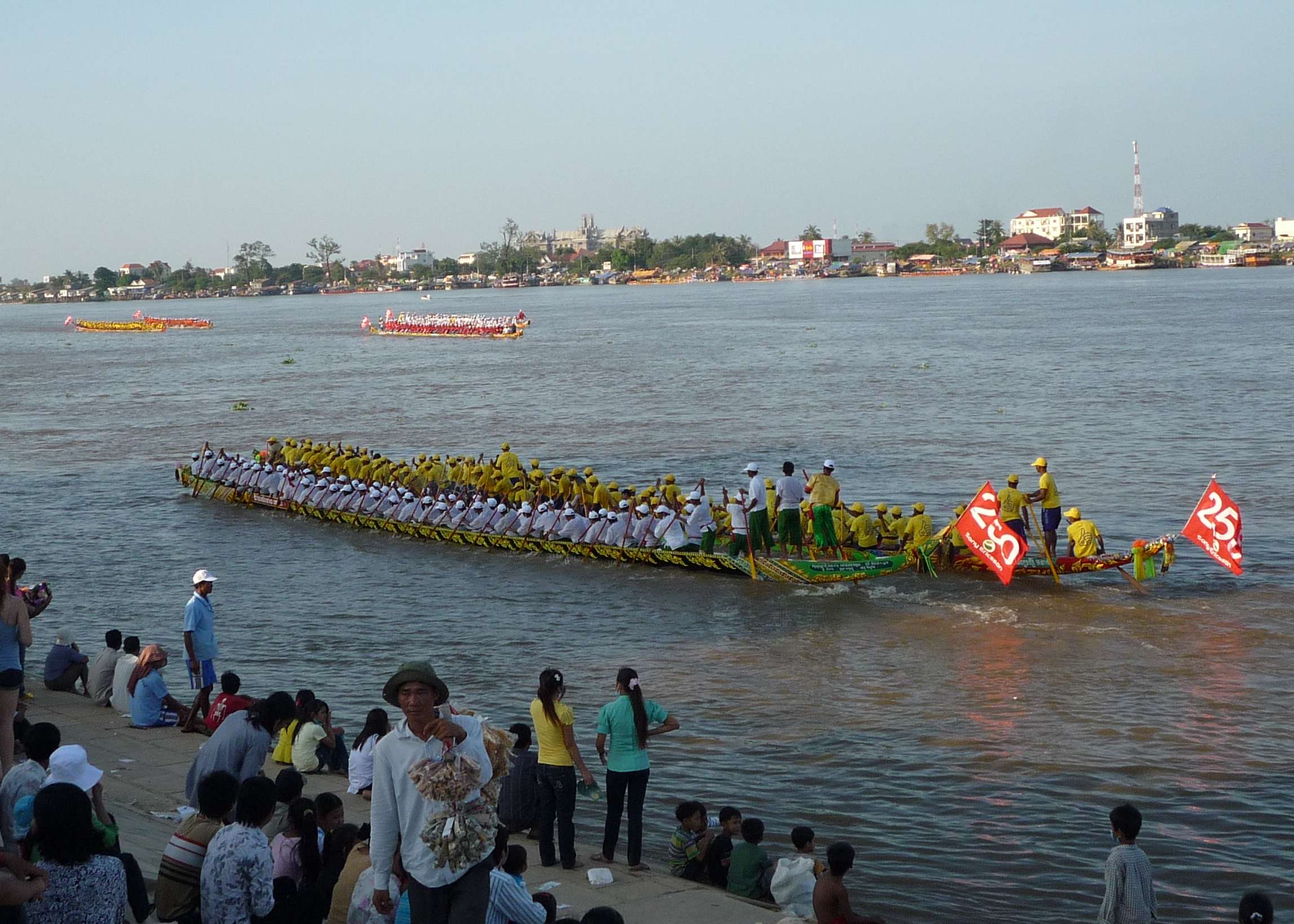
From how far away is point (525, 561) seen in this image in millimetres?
25781

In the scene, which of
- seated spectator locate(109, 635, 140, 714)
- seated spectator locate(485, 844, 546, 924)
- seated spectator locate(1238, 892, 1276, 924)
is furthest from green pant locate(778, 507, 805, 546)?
seated spectator locate(485, 844, 546, 924)

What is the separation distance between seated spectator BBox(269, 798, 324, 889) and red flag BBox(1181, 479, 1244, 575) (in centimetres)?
1606

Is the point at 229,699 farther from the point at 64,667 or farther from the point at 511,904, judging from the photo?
the point at 511,904

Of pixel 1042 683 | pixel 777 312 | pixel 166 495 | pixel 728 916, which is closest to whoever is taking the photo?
pixel 728 916

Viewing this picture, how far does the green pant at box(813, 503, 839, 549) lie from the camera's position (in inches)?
891

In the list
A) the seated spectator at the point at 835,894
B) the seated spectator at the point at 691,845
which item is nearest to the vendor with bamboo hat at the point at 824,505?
the seated spectator at the point at 691,845

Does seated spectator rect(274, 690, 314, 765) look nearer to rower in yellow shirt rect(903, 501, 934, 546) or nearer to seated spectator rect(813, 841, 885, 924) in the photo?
seated spectator rect(813, 841, 885, 924)

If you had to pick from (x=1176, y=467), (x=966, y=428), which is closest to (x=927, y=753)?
(x=1176, y=467)

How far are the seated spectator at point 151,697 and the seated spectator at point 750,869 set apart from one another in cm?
658

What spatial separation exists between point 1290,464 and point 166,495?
30302mm

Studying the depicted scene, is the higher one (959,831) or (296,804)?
(296,804)

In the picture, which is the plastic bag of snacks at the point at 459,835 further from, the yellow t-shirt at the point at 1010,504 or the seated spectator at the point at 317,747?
the yellow t-shirt at the point at 1010,504

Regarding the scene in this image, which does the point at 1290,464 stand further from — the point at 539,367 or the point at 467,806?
the point at 539,367

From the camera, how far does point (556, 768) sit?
986 centimetres
